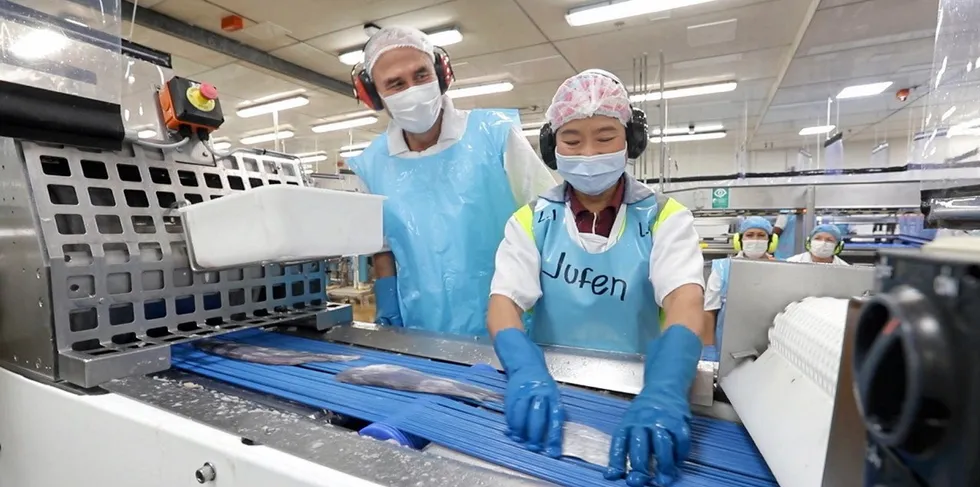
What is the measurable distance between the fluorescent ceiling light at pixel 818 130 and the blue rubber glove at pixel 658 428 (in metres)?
8.62

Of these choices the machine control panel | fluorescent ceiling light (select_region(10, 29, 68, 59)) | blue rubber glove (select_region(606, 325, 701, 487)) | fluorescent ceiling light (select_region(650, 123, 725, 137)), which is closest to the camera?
blue rubber glove (select_region(606, 325, 701, 487))

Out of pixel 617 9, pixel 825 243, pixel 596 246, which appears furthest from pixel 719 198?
pixel 596 246

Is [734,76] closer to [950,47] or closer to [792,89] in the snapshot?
[792,89]

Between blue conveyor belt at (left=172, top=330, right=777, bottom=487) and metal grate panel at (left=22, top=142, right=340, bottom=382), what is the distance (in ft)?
0.32

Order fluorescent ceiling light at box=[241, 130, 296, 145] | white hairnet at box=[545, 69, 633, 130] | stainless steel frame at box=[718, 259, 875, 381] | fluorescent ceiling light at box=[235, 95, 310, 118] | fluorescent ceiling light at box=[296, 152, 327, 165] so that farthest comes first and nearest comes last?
1. fluorescent ceiling light at box=[296, 152, 327, 165]
2. fluorescent ceiling light at box=[241, 130, 296, 145]
3. fluorescent ceiling light at box=[235, 95, 310, 118]
4. white hairnet at box=[545, 69, 633, 130]
5. stainless steel frame at box=[718, 259, 875, 381]

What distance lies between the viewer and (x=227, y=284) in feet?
3.11

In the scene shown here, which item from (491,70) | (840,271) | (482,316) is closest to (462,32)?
(491,70)

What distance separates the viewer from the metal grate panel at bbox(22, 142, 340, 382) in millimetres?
725

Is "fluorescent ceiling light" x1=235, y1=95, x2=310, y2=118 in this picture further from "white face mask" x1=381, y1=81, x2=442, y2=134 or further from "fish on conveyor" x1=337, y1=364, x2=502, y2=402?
"fish on conveyor" x1=337, y1=364, x2=502, y2=402

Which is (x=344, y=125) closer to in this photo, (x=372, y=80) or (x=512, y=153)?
(x=372, y=80)

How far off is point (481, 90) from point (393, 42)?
4.78 m

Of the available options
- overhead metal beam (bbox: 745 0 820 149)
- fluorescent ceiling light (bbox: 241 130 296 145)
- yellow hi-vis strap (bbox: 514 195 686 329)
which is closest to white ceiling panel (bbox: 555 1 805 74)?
overhead metal beam (bbox: 745 0 820 149)

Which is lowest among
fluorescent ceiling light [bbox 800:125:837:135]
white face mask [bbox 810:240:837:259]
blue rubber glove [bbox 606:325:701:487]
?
white face mask [bbox 810:240:837:259]

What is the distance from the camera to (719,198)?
3.46 meters
